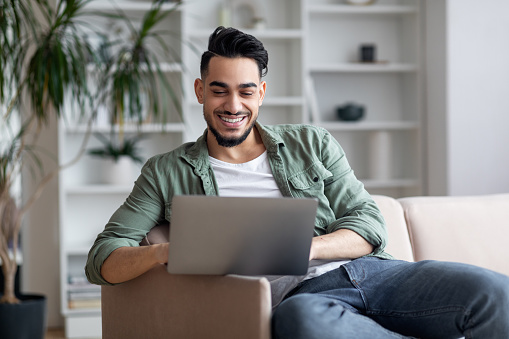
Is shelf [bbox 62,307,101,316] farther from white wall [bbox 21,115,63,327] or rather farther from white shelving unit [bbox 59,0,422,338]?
white wall [bbox 21,115,63,327]

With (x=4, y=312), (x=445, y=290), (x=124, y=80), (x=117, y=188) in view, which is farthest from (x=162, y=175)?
(x=117, y=188)

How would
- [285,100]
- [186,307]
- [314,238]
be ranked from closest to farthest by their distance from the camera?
[186,307]
[314,238]
[285,100]

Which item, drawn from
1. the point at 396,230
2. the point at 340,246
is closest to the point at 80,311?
the point at 396,230

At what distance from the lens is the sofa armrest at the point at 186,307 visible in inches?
61.6

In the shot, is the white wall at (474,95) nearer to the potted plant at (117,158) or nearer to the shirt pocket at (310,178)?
the potted plant at (117,158)

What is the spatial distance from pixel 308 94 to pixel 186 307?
2555 millimetres

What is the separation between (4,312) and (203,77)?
182 centimetres

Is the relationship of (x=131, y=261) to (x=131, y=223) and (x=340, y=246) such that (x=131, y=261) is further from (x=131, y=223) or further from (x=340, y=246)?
(x=340, y=246)

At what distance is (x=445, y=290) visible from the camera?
1.71 meters

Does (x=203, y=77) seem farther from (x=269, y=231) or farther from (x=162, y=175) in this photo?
(x=269, y=231)

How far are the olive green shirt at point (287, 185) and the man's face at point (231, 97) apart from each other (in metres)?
0.10

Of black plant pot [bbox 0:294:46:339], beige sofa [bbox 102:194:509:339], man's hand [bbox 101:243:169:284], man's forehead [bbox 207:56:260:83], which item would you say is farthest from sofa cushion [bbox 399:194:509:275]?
black plant pot [bbox 0:294:46:339]

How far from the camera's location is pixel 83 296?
383 cm

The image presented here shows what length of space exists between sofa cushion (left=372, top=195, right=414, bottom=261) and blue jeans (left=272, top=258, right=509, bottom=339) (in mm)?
347
